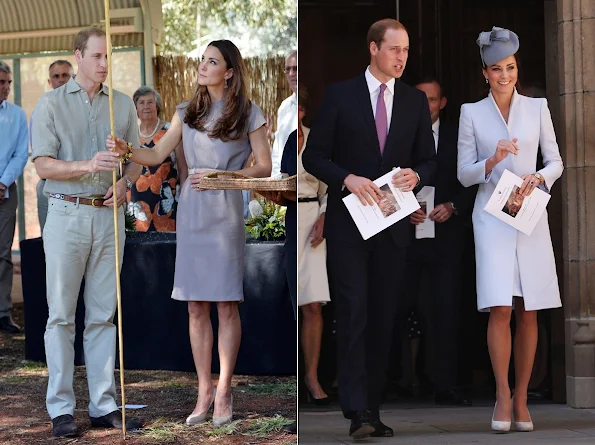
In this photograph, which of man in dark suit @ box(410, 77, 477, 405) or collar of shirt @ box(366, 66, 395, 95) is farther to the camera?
man in dark suit @ box(410, 77, 477, 405)

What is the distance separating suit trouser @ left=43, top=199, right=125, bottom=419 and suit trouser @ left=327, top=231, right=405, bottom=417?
110 centimetres

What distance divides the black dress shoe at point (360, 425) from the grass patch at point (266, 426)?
480mm

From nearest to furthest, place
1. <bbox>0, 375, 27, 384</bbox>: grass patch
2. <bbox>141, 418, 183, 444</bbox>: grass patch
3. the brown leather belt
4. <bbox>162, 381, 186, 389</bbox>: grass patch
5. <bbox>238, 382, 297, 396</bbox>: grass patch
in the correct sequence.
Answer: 1. <bbox>141, 418, 183, 444</bbox>: grass patch
2. the brown leather belt
3. <bbox>238, 382, 297, 396</bbox>: grass patch
4. <bbox>162, 381, 186, 389</bbox>: grass patch
5. <bbox>0, 375, 27, 384</bbox>: grass patch

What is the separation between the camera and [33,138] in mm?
5734

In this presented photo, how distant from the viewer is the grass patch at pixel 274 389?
6.77 meters

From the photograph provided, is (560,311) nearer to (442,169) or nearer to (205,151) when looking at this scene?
(442,169)

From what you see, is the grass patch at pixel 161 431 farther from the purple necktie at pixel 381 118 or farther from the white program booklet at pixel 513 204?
the white program booklet at pixel 513 204

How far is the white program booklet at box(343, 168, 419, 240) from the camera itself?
17.5 ft

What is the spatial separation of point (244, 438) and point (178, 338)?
186 cm

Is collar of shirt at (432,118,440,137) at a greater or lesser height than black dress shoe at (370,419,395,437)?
greater

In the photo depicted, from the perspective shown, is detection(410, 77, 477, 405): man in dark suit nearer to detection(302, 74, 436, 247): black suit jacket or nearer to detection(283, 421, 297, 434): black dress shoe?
detection(302, 74, 436, 247): black suit jacket

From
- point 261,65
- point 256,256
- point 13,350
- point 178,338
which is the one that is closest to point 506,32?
point 261,65

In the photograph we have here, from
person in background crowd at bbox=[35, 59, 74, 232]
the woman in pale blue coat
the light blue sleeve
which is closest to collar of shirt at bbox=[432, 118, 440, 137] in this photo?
the woman in pale blue coat

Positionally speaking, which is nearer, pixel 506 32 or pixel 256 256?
pixel 506 32
